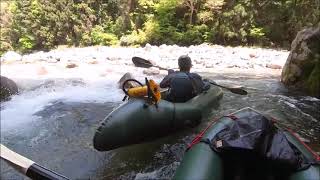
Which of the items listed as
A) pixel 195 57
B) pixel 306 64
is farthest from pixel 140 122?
pixel 195 57

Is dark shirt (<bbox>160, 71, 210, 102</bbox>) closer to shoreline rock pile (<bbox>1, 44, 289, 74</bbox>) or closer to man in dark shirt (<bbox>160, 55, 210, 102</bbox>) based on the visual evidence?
man in dark shirt (<bbox>160, 55, 210, 102</bbox>)

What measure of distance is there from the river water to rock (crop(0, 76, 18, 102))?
0.23 m

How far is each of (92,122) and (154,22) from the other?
39.0 ft

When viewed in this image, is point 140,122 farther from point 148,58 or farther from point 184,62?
point 148,58

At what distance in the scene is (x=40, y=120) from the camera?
6.39m

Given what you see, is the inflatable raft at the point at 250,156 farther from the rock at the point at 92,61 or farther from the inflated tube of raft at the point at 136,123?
the rock at the point at 92,61

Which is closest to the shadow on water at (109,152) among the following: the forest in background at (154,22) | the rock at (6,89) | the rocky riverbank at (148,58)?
the rock at (6,89)

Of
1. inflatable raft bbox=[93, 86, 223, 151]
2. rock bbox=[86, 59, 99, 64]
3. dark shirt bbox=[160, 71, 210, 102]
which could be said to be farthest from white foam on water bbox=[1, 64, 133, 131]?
inflatable raft bbox=[93, 86, 223, 151]

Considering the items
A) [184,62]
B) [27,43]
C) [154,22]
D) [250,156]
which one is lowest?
A: [27,43]

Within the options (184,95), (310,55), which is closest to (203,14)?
(310,55)

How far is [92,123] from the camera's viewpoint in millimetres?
6137

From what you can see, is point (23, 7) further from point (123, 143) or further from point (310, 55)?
point (123, 143)

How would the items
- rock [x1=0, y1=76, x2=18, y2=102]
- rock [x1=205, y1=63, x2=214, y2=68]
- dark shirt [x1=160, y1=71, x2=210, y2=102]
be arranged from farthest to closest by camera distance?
rock [x1=205, y1=63, x2=214, y2=68], rock [x1=0, y1=76, x2=18, y2=102], dark shirt [x1=160, y1=71, x2=210, y2=102]

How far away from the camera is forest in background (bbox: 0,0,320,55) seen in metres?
15.5
